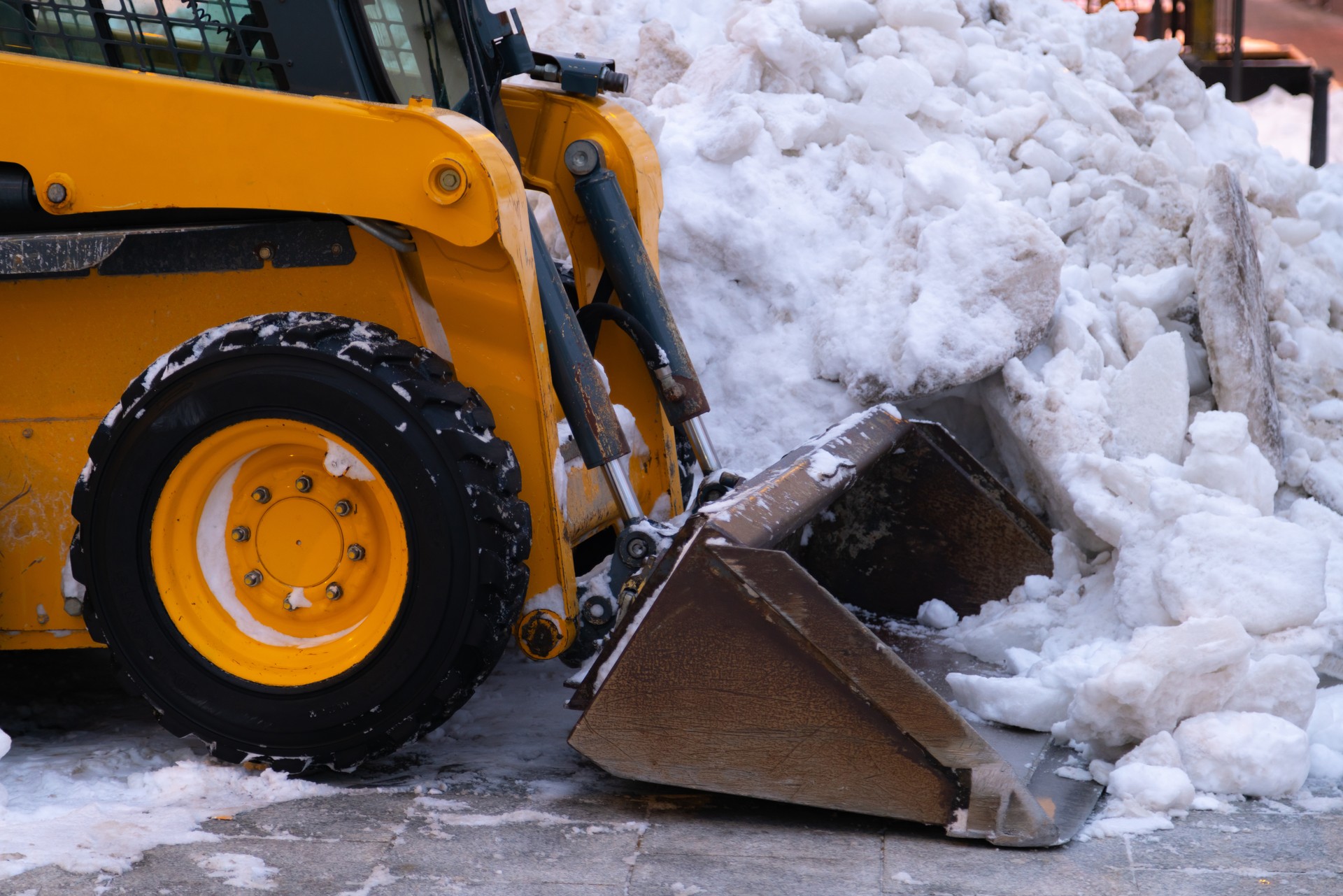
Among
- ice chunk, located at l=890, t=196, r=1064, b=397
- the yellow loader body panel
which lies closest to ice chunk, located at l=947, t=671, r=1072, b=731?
the yellow loader body panel

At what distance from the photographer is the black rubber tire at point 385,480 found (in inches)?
96.7

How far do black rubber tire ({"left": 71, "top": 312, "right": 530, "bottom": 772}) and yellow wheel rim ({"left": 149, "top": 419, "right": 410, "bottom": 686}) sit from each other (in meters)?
0.04

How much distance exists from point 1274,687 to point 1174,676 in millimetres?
217

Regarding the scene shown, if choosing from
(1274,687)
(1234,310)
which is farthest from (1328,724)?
(1234,310)

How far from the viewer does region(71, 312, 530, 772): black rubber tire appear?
8.05ft

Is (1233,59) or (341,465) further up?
(341,465)

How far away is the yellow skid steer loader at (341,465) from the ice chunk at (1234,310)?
5.50 feet

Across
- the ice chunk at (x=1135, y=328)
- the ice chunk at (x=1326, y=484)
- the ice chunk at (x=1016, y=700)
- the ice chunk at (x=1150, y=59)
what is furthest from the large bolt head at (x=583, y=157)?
the ice chunk at (x=1150, y=59)

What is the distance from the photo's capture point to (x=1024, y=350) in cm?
388

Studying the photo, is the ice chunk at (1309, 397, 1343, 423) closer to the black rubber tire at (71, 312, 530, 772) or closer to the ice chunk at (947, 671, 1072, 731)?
the ice chunk at (947, 671, 1072, 731)

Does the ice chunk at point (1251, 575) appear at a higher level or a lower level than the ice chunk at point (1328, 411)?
higher

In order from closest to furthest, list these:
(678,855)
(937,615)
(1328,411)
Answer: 1. (678,855)
2. (937,615)
3. (1328,411)

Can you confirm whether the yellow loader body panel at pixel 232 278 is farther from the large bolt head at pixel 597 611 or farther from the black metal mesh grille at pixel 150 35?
the black metal mesh grille at pixel 150 35

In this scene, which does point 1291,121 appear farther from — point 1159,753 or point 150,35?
point 150,35
